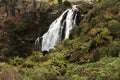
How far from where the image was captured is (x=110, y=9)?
23.2 m

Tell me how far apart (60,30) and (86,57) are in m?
16.0

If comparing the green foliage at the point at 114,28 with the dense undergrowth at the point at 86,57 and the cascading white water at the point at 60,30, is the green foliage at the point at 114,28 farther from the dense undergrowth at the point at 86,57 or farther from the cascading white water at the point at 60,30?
the cascading white water at the point at 60,30

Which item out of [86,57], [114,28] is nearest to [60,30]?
[114,28]

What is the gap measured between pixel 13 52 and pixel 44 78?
26.0m

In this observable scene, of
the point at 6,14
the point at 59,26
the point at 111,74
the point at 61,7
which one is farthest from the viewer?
the point at 6,14

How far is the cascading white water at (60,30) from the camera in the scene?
3312 cm

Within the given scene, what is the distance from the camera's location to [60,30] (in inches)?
1342

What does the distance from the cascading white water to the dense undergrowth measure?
8129 millimetres

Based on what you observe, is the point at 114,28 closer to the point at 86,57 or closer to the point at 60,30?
the point at 86,57

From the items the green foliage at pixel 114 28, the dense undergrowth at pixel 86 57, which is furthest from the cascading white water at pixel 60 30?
the green foliage at pixel 114 28

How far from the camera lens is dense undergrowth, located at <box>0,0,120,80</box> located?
11094mm

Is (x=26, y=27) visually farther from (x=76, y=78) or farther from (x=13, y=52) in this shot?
(x=76, y=78)

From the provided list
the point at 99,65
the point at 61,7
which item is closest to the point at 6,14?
the point at 61,7

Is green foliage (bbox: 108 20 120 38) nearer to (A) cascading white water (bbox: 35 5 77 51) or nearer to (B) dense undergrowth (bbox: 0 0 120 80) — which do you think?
(B) dense undergrowth (bbox: 0 0 120 80)
